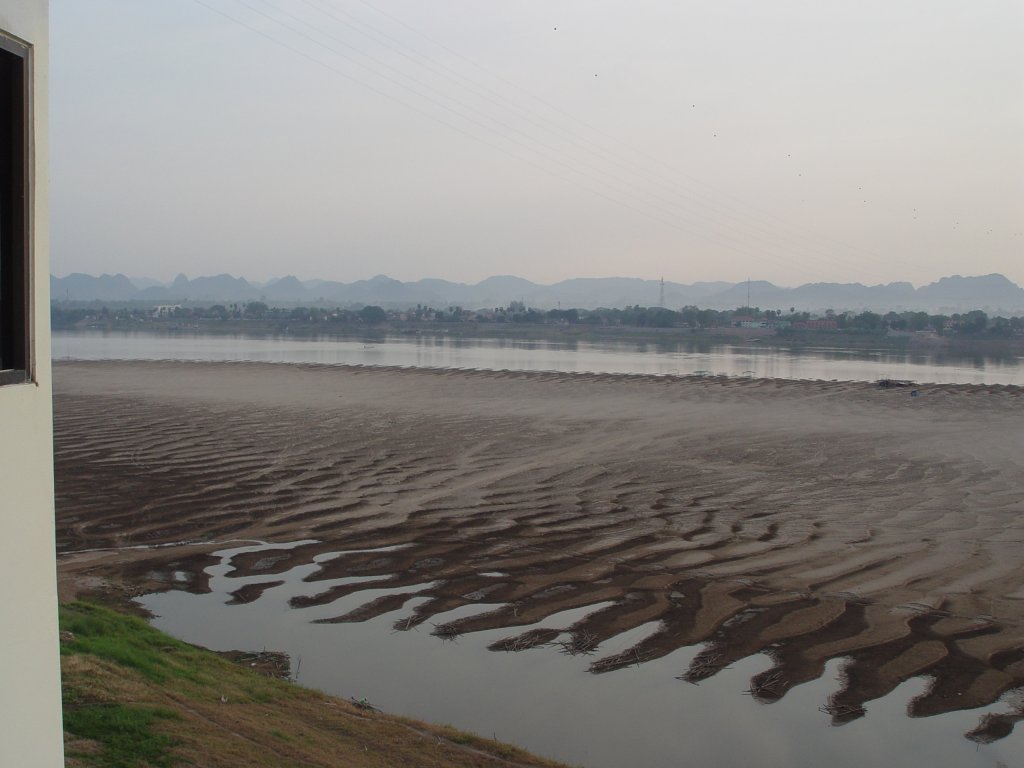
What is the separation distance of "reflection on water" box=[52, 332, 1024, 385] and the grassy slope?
34.8m

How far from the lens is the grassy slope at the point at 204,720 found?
5176 mm

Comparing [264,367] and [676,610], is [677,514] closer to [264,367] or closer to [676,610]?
[676,610]

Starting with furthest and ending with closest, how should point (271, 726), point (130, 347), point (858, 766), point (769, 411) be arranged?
point (130, 347) < point (769, 411) < point (858, 766) < point (271, 726)

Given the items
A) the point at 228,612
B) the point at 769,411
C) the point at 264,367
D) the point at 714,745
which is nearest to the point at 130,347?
the point at 264,367

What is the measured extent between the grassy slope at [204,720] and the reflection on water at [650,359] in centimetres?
3482

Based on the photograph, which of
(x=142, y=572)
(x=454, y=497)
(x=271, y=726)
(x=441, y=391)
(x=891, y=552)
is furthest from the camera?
(x=441, y=391)

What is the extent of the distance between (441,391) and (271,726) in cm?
2532

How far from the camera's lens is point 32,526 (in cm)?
311

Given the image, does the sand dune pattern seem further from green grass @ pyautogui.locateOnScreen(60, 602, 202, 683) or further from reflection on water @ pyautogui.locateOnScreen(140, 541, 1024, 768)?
green grass @ pyautogui.locateOnScreen(60, 602, 202, 683)

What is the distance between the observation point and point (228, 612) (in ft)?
30.0

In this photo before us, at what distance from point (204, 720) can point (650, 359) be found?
166 feet

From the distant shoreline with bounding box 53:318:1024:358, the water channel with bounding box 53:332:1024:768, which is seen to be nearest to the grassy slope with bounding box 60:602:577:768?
the water channel with bounding box 53:332:1024:768

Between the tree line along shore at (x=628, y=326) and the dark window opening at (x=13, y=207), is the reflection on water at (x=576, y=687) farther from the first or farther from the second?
the tree line along shore at (x=628, y=326)

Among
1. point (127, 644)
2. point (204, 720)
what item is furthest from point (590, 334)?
point (204, 720)
